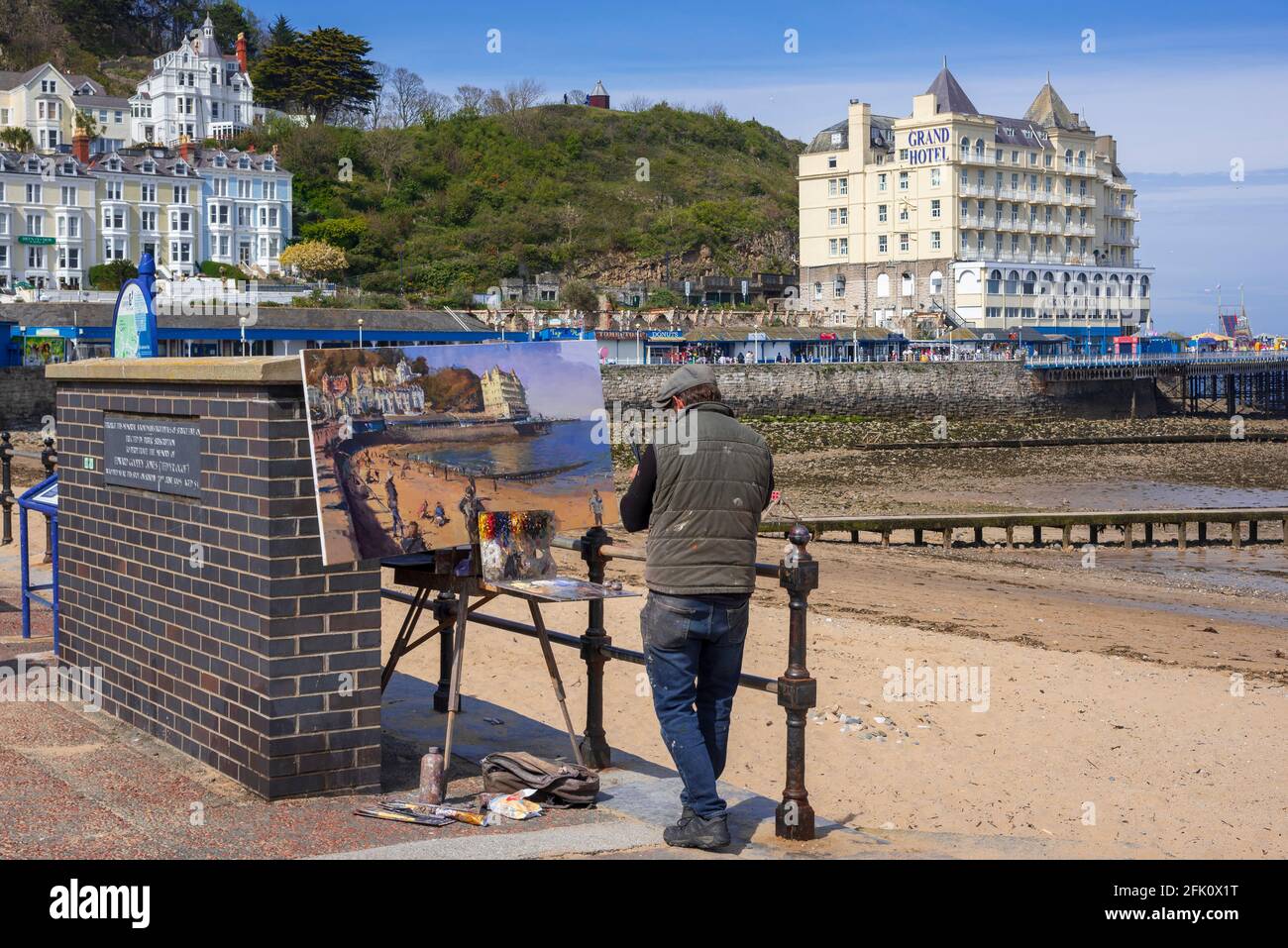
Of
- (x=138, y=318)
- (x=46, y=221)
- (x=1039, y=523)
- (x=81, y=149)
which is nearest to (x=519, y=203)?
(x=81, y=149)

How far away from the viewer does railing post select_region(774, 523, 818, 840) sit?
5.80 metres

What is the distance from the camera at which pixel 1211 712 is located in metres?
11.7

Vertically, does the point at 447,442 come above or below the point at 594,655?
above

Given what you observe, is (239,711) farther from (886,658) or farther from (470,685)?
(886,658)

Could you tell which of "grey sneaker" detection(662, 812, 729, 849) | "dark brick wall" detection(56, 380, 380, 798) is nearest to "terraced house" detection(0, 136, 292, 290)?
"dark brick wall" detection(56, 380, 380, 798)

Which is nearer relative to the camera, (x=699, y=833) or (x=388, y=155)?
(x=699, y=833)

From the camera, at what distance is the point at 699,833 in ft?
18.6

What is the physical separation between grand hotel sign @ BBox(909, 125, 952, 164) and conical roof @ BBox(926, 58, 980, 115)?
2915 millimetres

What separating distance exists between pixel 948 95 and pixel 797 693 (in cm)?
8793

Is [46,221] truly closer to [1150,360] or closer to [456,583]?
[1150,360]

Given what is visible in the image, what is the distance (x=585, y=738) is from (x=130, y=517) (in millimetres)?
2906
